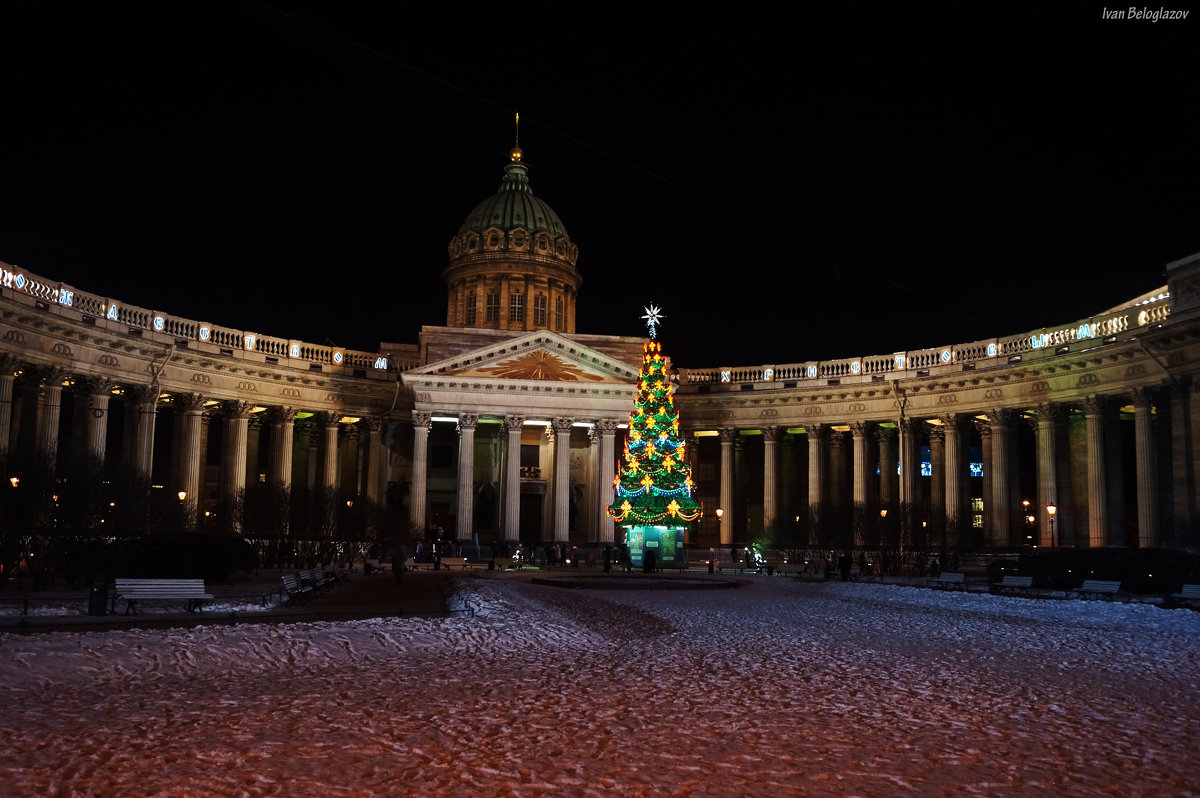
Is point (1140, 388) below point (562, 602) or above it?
above

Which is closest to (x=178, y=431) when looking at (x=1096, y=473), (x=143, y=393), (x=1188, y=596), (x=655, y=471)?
(x=143, y=393)

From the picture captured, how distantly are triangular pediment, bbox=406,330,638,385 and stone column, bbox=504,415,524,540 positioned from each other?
2739 mm

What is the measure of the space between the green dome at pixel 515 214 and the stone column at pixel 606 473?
2119 centimetres

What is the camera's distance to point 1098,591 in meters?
32.2

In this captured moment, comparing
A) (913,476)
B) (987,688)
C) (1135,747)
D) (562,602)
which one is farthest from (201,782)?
(913,476)

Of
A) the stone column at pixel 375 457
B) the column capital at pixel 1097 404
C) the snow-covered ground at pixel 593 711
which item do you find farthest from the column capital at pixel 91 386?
the column capital at pixel 1097 404

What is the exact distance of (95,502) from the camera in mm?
30219

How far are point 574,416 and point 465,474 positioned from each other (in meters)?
7.21

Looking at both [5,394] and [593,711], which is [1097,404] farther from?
[5,394]

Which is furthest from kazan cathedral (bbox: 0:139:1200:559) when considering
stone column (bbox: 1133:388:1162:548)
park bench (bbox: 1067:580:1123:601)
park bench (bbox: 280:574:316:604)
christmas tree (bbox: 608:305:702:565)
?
park bench (bbox: 280:574:316:604)

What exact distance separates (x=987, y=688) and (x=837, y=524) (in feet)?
122

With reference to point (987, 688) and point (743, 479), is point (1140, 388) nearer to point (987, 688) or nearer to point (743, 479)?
point (743, 479)

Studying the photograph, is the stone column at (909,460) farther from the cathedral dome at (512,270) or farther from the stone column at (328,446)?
the stone column at (328,446)

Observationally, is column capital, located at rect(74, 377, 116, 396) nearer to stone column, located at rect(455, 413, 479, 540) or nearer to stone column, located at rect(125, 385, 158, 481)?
stone column, located at rect(125, 385, 158, 481)
